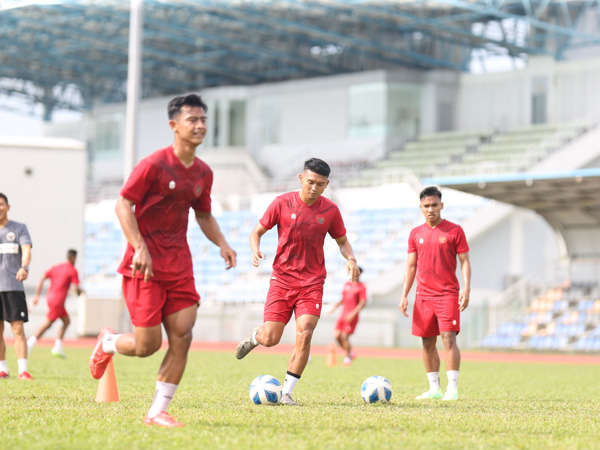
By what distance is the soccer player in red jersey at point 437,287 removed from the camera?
10883mm

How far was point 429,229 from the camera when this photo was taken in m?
11.1

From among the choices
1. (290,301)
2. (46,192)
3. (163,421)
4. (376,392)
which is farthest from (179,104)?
(46,192)

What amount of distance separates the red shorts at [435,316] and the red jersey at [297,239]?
1523 mm

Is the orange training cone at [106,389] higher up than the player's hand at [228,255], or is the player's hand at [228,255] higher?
the player's hand at [228,255]

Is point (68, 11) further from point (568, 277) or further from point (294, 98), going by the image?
point (568, 277)

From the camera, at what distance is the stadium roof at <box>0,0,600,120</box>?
40062mm

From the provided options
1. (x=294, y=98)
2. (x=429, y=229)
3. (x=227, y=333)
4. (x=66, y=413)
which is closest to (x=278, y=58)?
(x=294, y=98)

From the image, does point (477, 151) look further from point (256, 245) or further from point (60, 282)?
point (256, 245)

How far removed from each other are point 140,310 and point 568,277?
81.5ft

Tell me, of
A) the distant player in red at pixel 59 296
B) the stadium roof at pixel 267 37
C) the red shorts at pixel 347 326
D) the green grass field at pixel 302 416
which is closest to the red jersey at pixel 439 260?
the green grass field at pixel 302 416

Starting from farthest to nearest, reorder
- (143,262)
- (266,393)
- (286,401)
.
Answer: (286,401) → (266,393) → (143,262)

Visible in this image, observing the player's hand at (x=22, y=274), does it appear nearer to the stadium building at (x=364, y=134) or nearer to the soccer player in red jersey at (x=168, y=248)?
the soccer player in red jersey at (x=168, y=248)

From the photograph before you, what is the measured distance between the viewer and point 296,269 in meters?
9.83

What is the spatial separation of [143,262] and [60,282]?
528 inches
